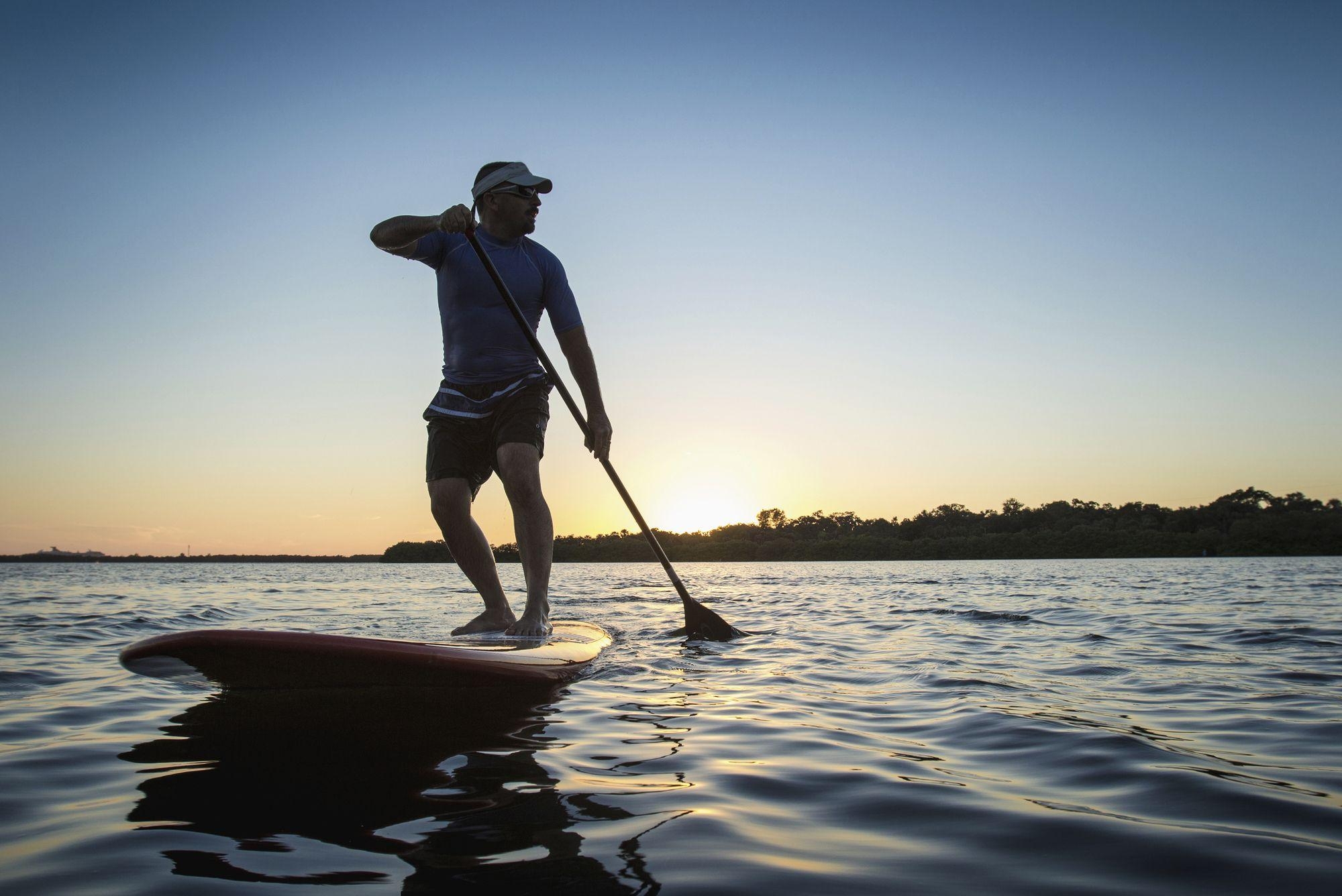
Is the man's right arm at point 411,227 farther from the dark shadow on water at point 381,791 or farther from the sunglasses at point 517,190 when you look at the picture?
the dark shadow on water at point 381,791

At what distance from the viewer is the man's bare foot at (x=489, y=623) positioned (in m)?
4.27

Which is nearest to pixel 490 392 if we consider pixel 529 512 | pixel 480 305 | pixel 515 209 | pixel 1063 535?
pixel 480 305

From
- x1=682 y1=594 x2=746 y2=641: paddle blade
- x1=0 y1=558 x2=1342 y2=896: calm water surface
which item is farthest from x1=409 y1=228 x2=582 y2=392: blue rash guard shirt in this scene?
x1=682 y1=594 x2=746 y2=641: paddle blade

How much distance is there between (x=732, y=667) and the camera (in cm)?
432

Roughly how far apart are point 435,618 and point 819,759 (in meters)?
5.05

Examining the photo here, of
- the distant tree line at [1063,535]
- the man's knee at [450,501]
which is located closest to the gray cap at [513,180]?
the man's knee at [450,501]

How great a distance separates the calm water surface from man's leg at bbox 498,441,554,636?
1.98ft

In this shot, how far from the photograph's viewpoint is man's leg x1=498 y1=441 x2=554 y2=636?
13.9 ft

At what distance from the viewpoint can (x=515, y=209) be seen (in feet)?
14.7

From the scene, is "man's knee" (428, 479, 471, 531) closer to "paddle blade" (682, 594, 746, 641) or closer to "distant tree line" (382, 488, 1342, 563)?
"paddle blade" (682, 594, 746, 641)

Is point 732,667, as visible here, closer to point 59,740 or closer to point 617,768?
point 617,768

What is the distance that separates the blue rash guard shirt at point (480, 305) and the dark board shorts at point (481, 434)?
0.47 ft

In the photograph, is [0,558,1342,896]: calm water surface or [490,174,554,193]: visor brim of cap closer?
[0,558,1342,896]: calm water surface

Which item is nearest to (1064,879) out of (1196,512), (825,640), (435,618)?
(825,640)
